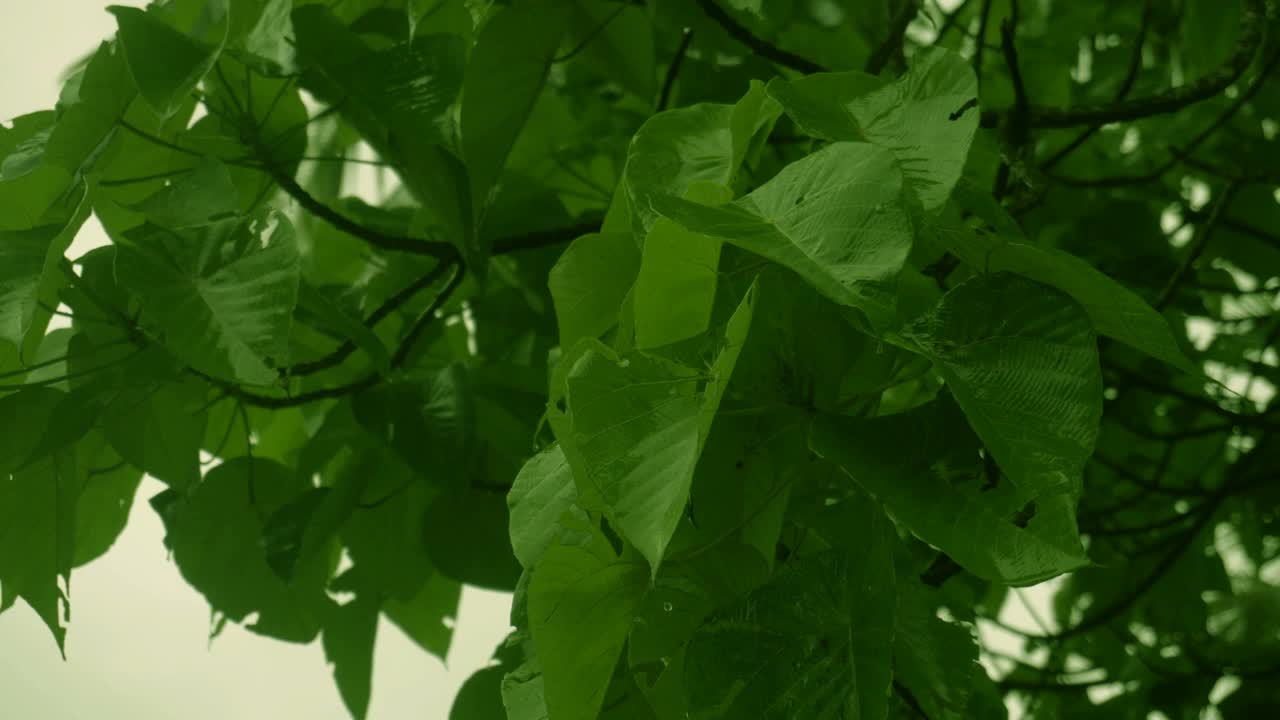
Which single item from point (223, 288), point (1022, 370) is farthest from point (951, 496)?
point (223, 288)

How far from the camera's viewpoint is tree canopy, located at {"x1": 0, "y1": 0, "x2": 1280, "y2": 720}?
22cm

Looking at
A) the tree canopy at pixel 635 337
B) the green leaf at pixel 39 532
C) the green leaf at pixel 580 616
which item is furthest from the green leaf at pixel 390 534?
the green leaf at pixel 580 616

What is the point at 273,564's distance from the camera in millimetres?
403

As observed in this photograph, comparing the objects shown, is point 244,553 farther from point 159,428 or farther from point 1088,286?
point 1088,286

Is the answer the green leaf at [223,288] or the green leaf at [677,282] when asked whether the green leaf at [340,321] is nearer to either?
the green leaf at [223,288]

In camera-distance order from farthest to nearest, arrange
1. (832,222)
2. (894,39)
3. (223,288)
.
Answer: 1. (894,39)
2. (223,288)
3. (832,222)

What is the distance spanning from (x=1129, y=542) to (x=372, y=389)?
547mm

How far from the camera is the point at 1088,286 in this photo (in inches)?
8.8

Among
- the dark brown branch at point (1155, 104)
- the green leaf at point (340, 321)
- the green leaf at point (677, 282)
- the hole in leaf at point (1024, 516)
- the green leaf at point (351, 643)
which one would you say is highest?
the dark brown branch at point (1155, 104)

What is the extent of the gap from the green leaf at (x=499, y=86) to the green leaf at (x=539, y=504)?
0.40ft

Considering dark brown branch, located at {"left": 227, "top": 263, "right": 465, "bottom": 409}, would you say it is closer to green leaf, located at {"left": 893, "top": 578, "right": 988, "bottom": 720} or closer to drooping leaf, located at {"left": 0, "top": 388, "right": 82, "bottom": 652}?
drooping leaf, located at {"left": 0, "top": 388, "right": 82, "bottom": 652}

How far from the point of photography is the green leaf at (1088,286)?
22cm

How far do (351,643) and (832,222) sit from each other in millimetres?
308

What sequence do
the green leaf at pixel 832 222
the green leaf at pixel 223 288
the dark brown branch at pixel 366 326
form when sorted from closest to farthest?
the green leaf at pixel 832 222
the green leaf at pixel 223 288
the dark brown branch at pixel 366 326
